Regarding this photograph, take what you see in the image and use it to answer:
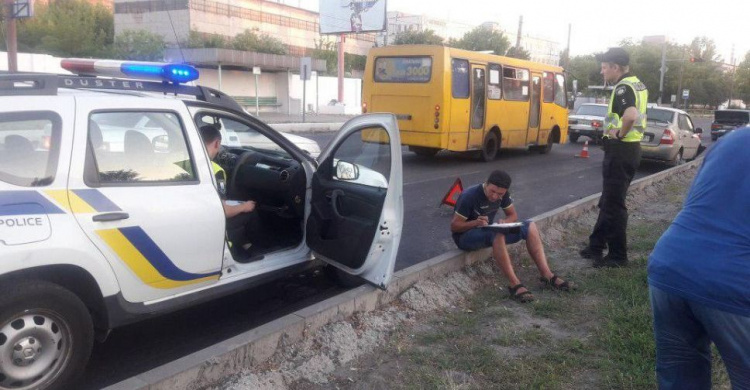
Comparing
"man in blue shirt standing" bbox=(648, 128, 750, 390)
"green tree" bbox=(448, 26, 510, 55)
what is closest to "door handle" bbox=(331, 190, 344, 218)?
"man in blue shirt standing" bbox=(648, 128, 750, 390)

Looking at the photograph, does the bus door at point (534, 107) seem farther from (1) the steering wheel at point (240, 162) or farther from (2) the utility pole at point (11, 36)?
(2) the utility pole at point (11, 36)

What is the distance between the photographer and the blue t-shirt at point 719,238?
2197mm

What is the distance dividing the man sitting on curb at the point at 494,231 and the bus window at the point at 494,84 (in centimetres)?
987

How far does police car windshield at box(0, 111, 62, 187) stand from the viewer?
3053mm

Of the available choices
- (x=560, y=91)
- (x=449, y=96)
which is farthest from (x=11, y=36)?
(x=560, y=91)

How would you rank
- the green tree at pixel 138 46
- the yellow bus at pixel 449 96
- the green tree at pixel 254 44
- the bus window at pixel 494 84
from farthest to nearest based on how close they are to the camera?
the green tree at pixel 254 44
the green tree at pixel 138 46
the bus window at pixel 494 84
the yellow bus at pixel 449 96

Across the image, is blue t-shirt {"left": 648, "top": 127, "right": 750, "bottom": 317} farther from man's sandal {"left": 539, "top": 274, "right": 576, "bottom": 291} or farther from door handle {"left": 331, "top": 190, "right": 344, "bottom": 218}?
man's sandal {"left": 539, "top": 274, "right": 576, "bottom": 291}

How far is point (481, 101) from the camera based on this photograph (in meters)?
14.7

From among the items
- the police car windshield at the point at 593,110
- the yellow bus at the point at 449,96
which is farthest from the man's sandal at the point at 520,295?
the police car windshield at the point at 593,110

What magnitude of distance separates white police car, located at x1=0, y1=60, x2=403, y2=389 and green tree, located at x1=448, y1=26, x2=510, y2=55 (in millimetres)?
59627

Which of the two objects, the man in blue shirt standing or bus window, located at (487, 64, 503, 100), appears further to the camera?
Result: bus window, located at (487, 64, 503, 100)

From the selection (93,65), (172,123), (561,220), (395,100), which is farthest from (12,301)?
(395,100)

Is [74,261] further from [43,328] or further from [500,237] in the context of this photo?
[500,237]

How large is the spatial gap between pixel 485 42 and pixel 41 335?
6315cm
